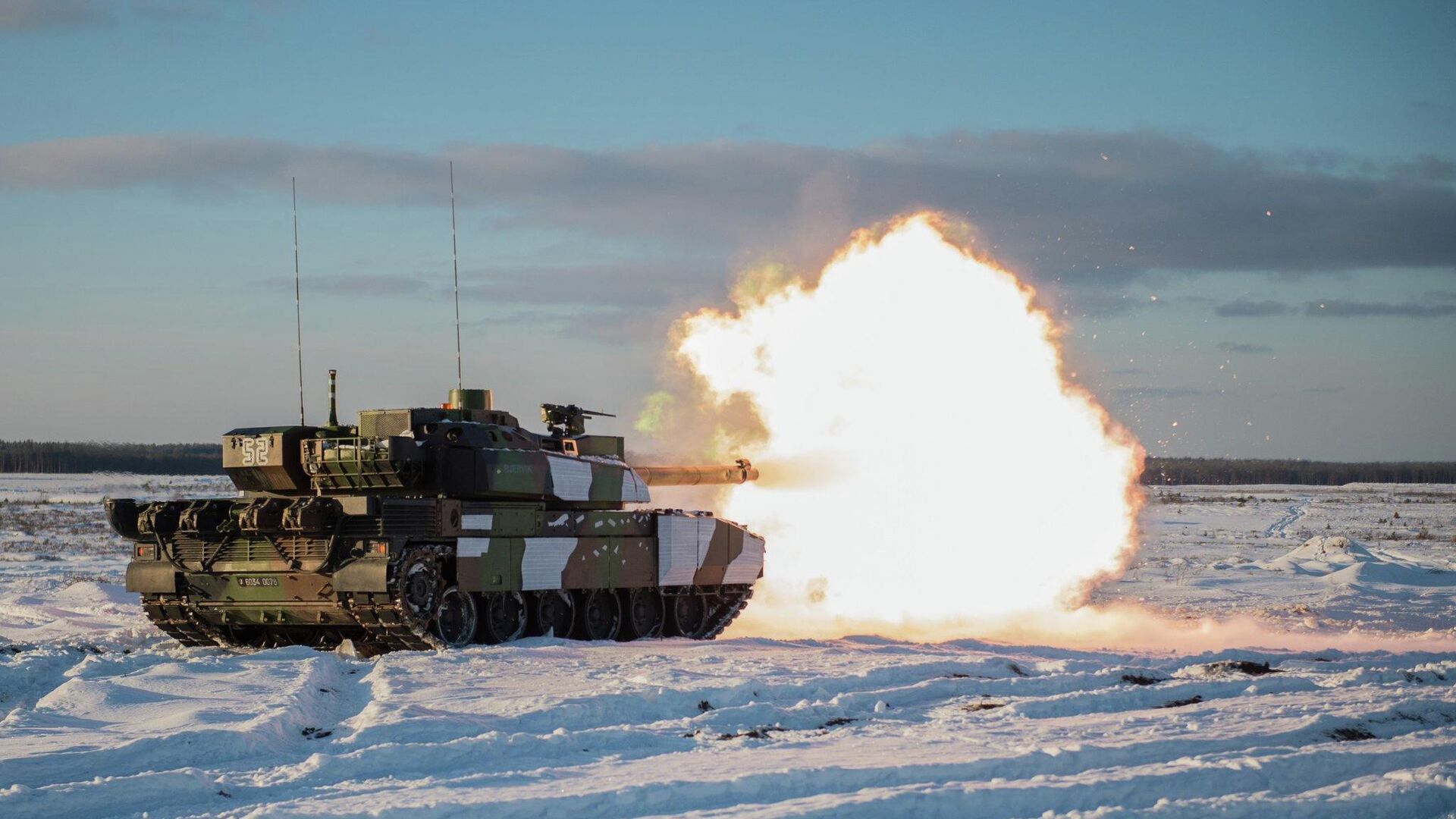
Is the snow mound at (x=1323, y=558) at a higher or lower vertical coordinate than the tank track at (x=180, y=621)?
lower

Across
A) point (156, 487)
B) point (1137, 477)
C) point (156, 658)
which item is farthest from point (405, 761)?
point (156, 487)

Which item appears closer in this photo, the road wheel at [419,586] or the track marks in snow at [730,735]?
the track marks in snow at [730,735]

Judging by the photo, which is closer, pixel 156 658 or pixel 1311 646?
pixel 156 658

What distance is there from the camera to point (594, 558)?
2258cm

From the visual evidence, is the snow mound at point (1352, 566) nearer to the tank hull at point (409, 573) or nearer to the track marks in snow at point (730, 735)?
the track marks in snow at point (730, 735)

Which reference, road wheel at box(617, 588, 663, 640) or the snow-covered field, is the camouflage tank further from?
the snow-covered field

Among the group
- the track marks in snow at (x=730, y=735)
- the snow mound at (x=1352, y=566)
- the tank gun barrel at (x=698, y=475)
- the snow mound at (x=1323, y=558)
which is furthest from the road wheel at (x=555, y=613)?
the snow mound at (x=1323, y=558)

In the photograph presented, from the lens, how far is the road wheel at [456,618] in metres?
20.0

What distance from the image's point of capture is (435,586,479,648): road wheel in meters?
20.0

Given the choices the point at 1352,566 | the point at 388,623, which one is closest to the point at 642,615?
the point at 388,623

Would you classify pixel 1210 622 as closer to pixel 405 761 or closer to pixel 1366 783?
pixel 1366 783

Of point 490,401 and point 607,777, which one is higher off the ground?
point 490,401

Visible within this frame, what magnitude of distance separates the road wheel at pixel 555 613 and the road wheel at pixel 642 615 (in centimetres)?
129

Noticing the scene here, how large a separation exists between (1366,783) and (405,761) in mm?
6715
